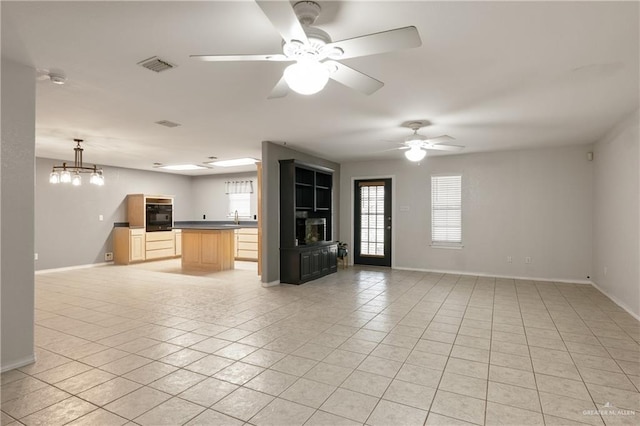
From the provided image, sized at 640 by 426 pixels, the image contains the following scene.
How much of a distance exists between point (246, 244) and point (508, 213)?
21.4 ft

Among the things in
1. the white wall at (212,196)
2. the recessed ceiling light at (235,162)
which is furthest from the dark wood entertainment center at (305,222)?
the white wall at (212,196)

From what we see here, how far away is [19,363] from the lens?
2.81m

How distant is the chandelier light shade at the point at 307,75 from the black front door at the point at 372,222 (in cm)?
629

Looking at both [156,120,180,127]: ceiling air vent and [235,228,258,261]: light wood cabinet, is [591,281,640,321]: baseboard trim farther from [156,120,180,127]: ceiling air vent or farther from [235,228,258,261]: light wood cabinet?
[235,228,258,261]: light wood cabinet

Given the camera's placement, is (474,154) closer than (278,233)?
No

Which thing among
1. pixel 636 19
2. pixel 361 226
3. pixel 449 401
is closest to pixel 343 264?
pixel 361 226

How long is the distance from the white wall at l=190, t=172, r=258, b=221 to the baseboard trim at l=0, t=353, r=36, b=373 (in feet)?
23.8

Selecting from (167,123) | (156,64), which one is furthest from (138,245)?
(156,64)

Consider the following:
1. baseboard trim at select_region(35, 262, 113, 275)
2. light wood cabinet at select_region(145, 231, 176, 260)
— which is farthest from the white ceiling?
light wood cabinet at select_region(145, 231, 176, 260)

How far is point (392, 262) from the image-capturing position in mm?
7879

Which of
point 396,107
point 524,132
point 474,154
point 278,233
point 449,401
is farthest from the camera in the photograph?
point 474,154

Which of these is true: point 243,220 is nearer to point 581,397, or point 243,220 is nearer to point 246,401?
point 246,401

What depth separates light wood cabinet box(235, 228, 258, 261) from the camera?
916 cm

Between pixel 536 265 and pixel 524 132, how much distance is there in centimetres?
286
